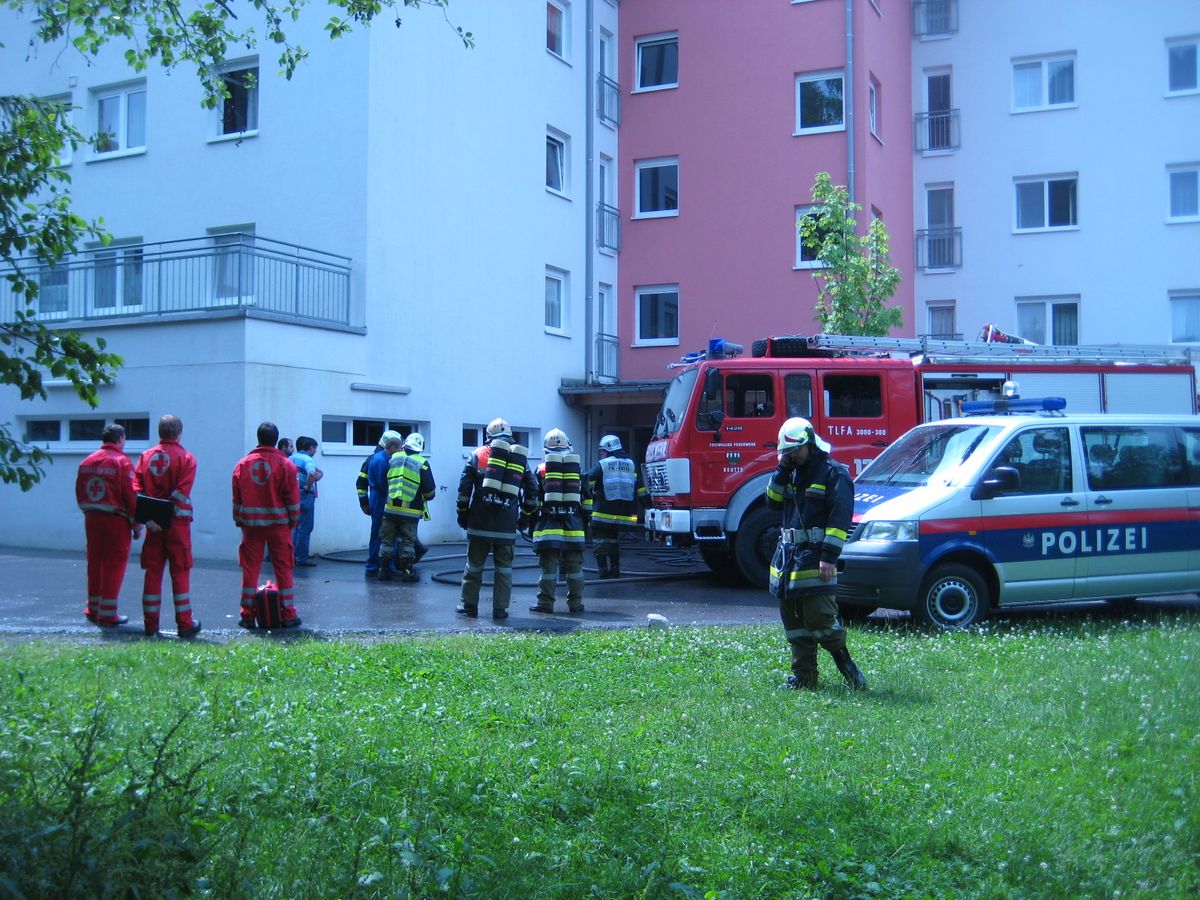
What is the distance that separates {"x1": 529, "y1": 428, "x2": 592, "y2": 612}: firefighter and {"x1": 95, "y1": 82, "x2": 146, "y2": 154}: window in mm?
13667

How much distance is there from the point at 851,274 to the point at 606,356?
8.02 metres

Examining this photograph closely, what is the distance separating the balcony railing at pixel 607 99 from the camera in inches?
1025

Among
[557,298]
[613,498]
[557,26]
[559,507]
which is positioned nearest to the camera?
[559,507]

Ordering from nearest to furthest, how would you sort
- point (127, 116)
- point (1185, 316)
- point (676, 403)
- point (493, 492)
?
1. point (493, 492)
2. point (676, 403)
3. point (127, 116)
4. point (1185, 316)

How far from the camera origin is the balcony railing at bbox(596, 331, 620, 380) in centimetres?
2570

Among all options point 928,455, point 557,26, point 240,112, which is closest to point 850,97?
point 557,26

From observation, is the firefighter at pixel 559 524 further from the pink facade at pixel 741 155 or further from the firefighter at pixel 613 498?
the pink facade at pixel 741 155

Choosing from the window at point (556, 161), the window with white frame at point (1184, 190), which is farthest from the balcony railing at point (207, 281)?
the window with white frame at point (1184, 190)

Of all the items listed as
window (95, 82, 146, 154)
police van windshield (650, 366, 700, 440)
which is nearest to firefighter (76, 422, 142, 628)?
police van windshield (650, 366, 700, 440)

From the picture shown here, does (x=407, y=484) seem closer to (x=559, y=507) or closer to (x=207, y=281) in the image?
(x=559, y=507)

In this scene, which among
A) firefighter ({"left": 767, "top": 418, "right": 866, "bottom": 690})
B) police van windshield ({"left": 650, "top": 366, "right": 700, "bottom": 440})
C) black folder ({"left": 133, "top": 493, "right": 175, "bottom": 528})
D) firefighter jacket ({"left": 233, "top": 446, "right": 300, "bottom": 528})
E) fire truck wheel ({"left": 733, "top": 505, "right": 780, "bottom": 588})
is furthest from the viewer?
police van windshield ({"left": 650, "top": 366, "right": 700, "bottom": 440})

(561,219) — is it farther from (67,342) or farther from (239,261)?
(67,342)

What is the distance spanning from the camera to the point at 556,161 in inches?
976

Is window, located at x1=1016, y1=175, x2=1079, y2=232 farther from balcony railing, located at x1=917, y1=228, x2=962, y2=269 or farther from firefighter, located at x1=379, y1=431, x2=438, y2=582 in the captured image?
firefighter, located at x1=379, y1=431, x2=438, y2=582
